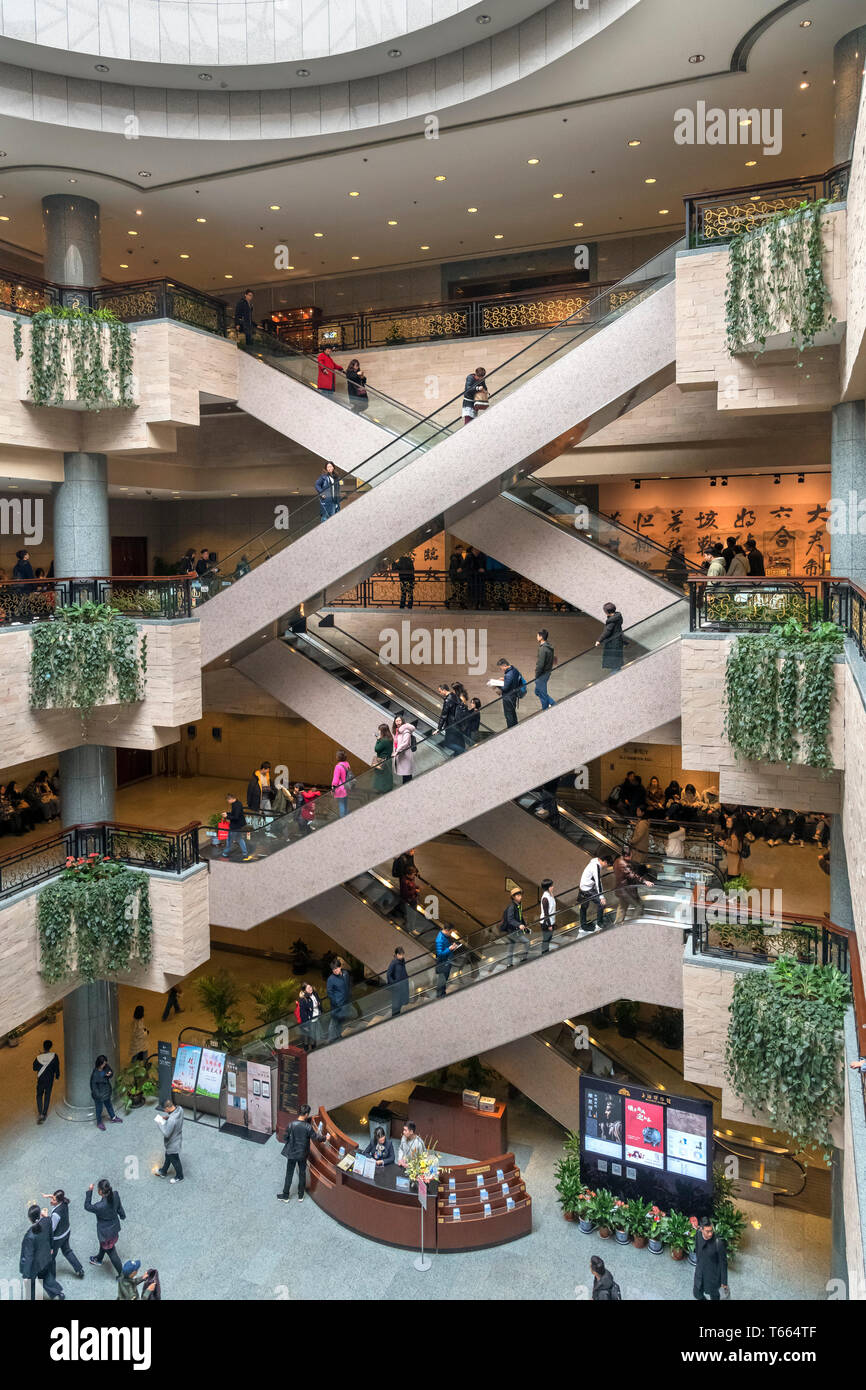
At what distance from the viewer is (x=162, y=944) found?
48.9ft

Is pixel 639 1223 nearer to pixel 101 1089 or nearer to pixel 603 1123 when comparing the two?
pixel 603 1123

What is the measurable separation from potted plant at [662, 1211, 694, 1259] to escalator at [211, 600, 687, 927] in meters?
5.68

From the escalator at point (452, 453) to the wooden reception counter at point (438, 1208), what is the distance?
27.0ft

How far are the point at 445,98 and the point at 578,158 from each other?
287cm

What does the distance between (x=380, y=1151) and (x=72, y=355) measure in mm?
12027

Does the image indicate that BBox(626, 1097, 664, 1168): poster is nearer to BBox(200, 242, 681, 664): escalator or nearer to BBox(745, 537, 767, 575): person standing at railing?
BBox(745, 537, 767, 575): person standing at railing

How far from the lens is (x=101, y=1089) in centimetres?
1495

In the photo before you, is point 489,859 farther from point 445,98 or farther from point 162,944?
point 445,98

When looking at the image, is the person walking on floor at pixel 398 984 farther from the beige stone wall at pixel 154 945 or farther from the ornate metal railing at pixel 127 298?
the ornate metal railing at pixel 127 298

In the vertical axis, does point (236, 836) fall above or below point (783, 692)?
below

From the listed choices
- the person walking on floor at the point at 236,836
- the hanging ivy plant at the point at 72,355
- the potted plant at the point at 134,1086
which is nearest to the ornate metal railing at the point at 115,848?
the person walking on floor at the point at 236,836

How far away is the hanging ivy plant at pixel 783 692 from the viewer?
33.8 feet

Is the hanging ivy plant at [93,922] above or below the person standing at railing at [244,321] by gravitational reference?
below

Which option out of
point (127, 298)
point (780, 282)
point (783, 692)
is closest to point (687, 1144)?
point (783, 692)
